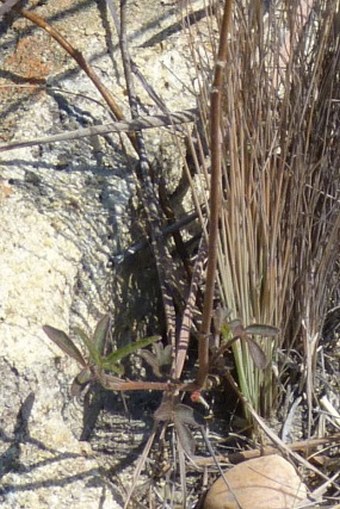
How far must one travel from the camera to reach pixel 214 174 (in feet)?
3.58

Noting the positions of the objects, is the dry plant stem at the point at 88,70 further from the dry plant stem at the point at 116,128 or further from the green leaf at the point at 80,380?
the green leaf at the point at 80,380

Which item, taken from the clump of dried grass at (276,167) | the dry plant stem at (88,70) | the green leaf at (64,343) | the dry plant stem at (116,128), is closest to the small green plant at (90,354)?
the green leaf at (64,343)

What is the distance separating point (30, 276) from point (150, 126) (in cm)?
31

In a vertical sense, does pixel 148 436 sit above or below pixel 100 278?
below

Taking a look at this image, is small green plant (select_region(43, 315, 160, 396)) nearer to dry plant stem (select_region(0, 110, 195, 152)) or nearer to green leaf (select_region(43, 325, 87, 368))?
green leaf (select_region(43, 325, 87, 368))

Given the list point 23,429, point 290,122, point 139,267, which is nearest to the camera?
point 23,429

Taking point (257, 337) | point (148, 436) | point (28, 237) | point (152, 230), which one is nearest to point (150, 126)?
point (152, 230)

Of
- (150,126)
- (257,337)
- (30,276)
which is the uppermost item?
(150,126)

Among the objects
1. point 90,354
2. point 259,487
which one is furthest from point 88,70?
point 259,487

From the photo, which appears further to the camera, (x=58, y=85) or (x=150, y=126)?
(x=58, y=85)

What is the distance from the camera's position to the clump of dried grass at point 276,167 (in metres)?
1.42

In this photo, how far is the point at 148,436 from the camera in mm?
1494

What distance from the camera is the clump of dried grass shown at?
142cm

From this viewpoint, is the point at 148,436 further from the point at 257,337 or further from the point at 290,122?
the point at 290,122
